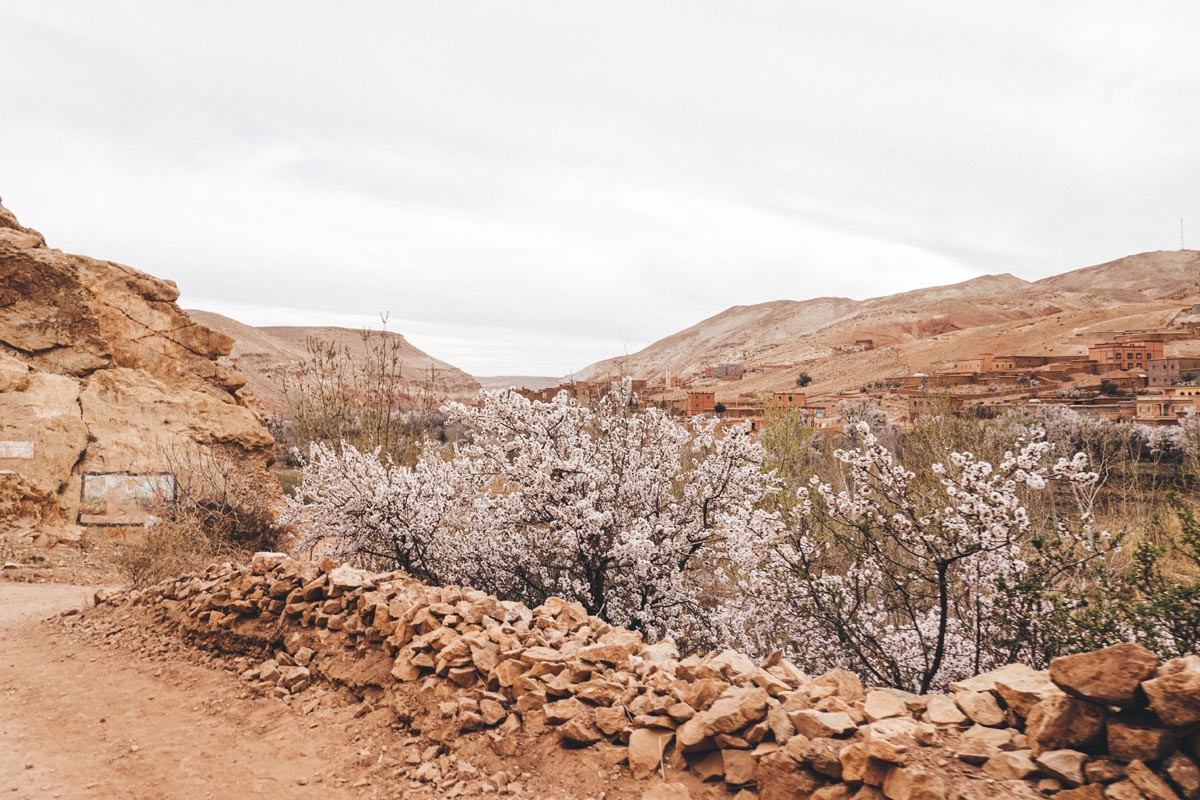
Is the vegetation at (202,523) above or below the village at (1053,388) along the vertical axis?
below

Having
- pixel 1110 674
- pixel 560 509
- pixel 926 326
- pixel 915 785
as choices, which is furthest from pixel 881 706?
pixel 926 326

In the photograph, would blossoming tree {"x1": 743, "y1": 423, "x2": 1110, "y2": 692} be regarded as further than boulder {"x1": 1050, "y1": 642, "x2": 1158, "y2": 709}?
Yes

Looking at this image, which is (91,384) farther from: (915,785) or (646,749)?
(915,785)

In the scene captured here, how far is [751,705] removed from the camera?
3.15 m

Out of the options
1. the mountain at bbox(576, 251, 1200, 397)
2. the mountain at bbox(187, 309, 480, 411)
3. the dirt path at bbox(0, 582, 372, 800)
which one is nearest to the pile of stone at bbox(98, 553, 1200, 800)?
the dirt path at bbox(0, 582, 372, 800)

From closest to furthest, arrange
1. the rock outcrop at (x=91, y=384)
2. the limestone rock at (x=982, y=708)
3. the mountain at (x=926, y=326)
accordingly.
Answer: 1. the limestone rock at (x=982, y=708)
2. the rock outcrop at (x=91, y=384)
3. the mountain at (x=926, y=326)

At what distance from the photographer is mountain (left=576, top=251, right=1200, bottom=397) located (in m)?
51.6

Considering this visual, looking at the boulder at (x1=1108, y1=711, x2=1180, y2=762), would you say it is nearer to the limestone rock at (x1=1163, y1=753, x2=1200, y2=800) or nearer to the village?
the limestone rock at (x1=1163, y1=753, x2=1200, y2=800)

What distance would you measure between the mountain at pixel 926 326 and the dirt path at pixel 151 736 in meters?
5.90

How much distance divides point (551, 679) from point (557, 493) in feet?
8.40

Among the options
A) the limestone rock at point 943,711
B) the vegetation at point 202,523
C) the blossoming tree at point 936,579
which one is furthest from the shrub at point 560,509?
the limestone rock at point 943,711

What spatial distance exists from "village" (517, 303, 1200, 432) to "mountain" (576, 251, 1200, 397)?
10.6 ft

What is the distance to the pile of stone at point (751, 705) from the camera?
2.41m

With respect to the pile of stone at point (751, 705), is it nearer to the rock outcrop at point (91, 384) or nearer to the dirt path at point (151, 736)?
the dirt path at point (151, 736)
